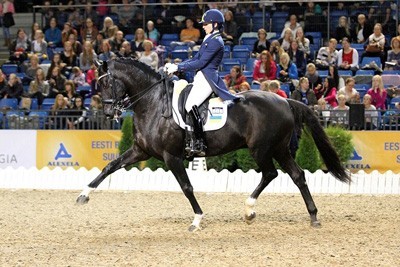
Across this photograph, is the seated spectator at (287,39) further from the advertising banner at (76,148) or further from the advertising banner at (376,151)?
the advertising banner at (76,148)

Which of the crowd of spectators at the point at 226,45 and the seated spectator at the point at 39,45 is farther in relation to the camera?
the seated spectator at the point at 39,45

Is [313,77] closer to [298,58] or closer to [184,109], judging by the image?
[298,58]

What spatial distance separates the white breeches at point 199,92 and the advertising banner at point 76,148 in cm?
601

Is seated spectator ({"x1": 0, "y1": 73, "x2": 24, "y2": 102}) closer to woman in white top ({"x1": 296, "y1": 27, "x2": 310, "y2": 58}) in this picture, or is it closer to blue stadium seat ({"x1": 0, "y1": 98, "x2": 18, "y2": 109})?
blue stadium seat ({"x1": 0, "y1": 98, "x2": 18, "y2": 109})

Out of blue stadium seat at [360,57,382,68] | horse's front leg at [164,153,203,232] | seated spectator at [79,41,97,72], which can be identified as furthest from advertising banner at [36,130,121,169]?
horse's front leg at [164,153,203,232]

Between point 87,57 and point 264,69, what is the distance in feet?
14.2

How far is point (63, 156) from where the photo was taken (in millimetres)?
17891

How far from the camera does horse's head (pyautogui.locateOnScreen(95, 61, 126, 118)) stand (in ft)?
38.1

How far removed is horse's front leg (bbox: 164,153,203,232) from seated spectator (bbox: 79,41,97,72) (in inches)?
385

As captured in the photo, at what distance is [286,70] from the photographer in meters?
19.2

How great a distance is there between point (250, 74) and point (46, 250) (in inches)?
414

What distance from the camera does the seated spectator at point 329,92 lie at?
59.1 feet

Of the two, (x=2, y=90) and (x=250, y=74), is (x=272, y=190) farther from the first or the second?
(x=2, y=90)

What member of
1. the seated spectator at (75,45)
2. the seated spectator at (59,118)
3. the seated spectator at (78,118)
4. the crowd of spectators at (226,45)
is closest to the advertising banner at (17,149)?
the seated spectator at (59,118)
